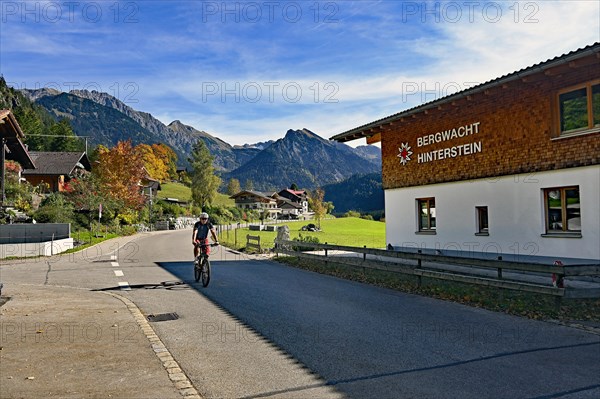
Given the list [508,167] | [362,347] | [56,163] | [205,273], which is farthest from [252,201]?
[362,347]

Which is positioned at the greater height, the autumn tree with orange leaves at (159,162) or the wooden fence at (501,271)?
the autumn tree with orange leaves at (159,162)

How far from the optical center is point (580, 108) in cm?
1305

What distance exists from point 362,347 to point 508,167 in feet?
35.6

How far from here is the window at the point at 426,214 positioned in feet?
63.3

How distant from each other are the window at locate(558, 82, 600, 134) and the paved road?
6.79m

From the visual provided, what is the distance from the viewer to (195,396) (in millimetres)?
4699

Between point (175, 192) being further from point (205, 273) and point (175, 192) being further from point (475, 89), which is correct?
point (205, 273)

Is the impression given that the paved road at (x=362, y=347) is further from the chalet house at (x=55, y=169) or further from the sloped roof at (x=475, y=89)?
the chalet house at (x=55, y=169)

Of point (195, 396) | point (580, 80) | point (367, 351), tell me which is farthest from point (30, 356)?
point (580, 80)

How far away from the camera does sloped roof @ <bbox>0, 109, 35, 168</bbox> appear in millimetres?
23689

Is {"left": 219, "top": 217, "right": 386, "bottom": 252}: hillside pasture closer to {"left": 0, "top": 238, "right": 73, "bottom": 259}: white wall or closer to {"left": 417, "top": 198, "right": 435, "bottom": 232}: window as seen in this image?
{"left": 0, "top": 238, "right": 73, "bottom": 259}: white wall

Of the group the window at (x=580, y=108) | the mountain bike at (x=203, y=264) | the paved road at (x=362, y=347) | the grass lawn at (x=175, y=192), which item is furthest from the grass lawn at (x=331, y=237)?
the grass lawn at (x=175, y=192)

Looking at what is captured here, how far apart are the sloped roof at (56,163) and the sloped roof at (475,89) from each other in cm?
4502

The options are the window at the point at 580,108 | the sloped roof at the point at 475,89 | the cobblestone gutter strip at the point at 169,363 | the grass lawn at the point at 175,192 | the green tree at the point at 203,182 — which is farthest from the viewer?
the grass lawn at the point at 175,192
